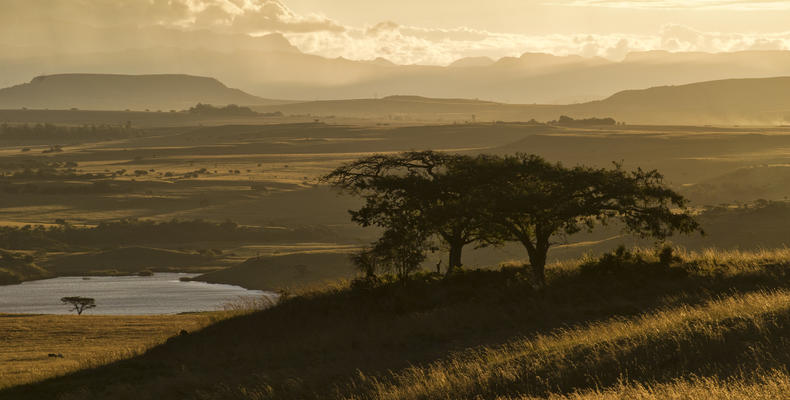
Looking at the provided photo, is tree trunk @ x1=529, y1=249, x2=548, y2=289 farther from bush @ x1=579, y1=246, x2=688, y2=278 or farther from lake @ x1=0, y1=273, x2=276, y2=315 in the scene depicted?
lake @ x1=0, y1=273, x2=276, y2=315

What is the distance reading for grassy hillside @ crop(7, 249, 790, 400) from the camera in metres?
21.6

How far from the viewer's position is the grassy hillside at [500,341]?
2159cm

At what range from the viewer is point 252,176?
621ft

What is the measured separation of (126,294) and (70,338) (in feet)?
135

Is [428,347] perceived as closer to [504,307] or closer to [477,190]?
[504,307]

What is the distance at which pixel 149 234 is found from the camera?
138375 millimetres

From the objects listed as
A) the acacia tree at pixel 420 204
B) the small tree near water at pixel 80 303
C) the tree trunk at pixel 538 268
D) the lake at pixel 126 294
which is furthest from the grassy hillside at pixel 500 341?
the small tree near water at pixel 80 303

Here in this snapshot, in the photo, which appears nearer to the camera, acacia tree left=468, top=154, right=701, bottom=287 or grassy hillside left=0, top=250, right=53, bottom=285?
acacia tree left=468, top=154, right=701, bottom=287

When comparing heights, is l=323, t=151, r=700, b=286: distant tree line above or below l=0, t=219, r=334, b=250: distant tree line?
above

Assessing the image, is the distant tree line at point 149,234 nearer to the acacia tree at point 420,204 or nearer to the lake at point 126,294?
the lake at point 126,294

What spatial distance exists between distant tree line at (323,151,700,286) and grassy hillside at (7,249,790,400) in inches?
57.3

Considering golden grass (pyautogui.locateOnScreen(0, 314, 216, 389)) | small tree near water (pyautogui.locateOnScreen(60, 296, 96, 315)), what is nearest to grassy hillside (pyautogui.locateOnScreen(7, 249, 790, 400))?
golden grass (pyautogui.locateOnScreen(0, 314, 216, 389))

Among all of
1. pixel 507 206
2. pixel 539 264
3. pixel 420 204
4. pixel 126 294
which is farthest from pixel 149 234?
pixel 539 264

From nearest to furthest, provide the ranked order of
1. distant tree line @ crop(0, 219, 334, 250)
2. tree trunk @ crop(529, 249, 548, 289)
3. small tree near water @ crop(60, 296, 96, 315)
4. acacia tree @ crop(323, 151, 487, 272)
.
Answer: tree trunk @ crop(529, 249, 548, 289) < acacia tree @ crop(323, 151, 487, 272) < small tree near water @ crop(60, 296, 96, 315) < distant tree line @ crop(0, 219, 334, 250)
